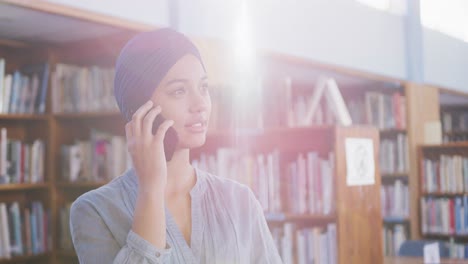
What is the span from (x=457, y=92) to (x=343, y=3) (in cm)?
294

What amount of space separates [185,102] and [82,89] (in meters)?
3.63

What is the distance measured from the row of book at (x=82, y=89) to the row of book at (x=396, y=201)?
337cm

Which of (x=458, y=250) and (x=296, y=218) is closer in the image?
(x=296, y=218)

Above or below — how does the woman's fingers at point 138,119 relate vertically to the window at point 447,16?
below

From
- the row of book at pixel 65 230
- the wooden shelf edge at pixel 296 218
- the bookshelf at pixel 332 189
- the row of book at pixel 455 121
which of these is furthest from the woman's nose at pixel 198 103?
the row of book at pixel 455 121

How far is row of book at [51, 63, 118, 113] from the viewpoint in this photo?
469cm

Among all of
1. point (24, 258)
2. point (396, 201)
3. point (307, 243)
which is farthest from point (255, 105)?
point (396, 201)

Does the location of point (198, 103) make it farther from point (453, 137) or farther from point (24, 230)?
point (453, 137)

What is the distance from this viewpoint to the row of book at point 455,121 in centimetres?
1106

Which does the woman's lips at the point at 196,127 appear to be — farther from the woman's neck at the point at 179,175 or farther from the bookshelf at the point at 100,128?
the bookshelf at the point at 100,128

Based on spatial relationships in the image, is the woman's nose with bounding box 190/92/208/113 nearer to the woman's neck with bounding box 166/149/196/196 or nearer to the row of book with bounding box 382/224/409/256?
the woman's neck with bounding box 166/149/196/196

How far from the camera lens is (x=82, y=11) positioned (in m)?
3.57

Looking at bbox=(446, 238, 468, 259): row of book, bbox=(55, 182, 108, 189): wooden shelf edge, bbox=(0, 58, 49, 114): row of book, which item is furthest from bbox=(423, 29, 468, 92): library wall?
bbox=(0, 58, 49, 114): row of book

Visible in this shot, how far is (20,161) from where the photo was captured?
A: 479 cm
